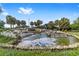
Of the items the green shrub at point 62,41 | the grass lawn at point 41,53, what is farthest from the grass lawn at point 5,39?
the green shrub at point 62,41

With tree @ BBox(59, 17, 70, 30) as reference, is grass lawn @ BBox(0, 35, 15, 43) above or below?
below

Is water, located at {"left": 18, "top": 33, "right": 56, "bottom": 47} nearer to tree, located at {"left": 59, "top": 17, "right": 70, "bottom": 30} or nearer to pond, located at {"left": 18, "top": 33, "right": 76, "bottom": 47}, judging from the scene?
pond, located at {"left": 18, "top": 33, "right": 76, "bottom": 47}

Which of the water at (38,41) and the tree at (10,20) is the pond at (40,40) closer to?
the water at (38,41)

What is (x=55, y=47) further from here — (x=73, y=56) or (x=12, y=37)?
(x=12, y=37)

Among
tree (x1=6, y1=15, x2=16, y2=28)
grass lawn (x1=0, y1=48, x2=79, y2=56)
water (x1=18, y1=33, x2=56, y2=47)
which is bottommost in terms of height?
grass lawn (x1=0, y1=48, x2=79, y2=56)

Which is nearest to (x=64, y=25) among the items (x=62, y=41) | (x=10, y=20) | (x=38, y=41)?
(x=62, y=41)

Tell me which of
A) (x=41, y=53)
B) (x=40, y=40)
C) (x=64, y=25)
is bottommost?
(x=41, y=53)

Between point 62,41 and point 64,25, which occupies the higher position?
point 64,25

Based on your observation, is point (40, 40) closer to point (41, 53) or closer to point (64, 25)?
point (41, 53)

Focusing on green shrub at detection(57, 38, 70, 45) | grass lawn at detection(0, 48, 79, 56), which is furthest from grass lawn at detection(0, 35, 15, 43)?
green shrub at detection(57, 38, 70, 45)
